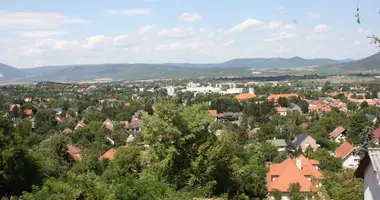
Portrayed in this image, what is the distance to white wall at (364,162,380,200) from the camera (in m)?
5.64

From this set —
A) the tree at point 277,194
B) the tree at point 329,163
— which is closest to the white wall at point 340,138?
the tree at point 329,163

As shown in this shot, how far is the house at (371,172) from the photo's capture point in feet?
18.3

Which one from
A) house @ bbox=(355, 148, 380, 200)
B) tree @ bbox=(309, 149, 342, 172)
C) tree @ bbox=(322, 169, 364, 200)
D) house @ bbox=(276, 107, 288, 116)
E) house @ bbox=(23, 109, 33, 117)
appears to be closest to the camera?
house @ bbox=(355, 148, 380, 200)

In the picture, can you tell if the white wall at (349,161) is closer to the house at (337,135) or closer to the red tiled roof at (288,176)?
the red tiled roof at (288,176)

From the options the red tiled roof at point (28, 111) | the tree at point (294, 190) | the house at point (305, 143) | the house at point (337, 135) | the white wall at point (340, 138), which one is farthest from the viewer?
the red tiled roof at point (28, 111)

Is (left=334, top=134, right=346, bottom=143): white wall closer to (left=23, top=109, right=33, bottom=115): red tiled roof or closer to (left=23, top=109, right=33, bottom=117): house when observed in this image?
(left=23, top=109, right=33, bottom=117): house

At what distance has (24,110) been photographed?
71.8 m

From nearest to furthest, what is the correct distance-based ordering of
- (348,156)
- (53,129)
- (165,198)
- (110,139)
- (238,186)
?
1. (165,198)
2. (238,186)
3. (348,156)
4. (110,139)
5. (53,129)

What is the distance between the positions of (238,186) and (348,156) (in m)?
16.0

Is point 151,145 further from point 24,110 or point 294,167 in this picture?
point 24,110

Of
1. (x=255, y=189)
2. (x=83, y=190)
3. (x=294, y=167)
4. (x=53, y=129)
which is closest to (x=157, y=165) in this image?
(x=83, y=190)

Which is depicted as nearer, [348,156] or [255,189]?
[255,189]

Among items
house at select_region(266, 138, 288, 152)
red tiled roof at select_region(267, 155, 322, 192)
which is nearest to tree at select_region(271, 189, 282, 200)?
red tiled roof at select_region(267, 155, 322, 192)

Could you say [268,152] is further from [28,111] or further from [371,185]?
[28,111]
